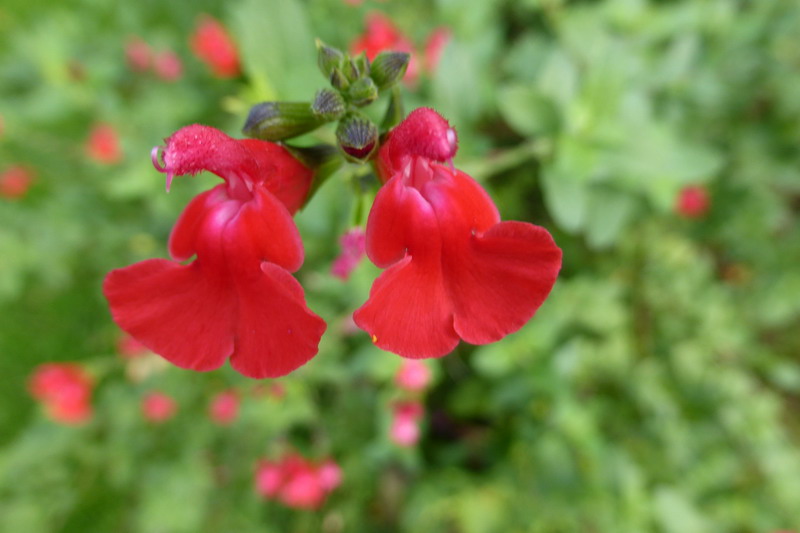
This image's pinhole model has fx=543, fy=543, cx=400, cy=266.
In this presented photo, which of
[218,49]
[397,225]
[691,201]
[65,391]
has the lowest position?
[65,391]

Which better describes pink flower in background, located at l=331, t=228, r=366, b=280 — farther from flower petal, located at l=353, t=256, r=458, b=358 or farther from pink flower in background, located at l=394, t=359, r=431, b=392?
pink flower in background, located at l=394, t=359, r=431, b=392

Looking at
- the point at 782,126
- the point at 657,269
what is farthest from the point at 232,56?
the point at 782,126

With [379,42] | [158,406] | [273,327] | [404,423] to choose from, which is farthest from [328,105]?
[158,406]

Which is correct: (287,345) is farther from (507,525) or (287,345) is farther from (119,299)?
(507,525)

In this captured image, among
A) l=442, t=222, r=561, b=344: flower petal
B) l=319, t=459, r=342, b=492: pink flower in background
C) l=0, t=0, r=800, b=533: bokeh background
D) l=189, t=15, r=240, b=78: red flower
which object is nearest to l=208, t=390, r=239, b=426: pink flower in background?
l=0, t=0, r=800, b=533: bokeh background

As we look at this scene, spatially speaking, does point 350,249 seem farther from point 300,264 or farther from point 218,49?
point 218,49
